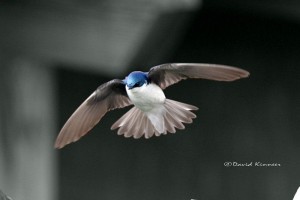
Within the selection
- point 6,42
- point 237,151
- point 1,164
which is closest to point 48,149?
point 1,164

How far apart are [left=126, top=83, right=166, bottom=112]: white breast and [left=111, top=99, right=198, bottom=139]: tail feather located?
95 millimetres

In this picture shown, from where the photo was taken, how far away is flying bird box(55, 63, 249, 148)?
1.45 meters

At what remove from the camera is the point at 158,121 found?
1648 mm

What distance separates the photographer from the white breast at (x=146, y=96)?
1488mm

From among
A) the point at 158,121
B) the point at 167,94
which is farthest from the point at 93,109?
the point at 167,94

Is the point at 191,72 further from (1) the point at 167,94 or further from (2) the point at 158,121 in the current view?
(1) the point at 167,94

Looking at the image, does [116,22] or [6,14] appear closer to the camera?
[116,22]

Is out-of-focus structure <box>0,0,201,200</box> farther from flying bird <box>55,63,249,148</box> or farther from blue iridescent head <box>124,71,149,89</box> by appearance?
blue iridescent head <box>124,71,149,89</box>

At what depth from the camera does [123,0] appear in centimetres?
268

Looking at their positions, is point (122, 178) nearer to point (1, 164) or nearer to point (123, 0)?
point (1, 164)

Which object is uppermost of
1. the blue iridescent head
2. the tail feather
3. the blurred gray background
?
the blurred gray background

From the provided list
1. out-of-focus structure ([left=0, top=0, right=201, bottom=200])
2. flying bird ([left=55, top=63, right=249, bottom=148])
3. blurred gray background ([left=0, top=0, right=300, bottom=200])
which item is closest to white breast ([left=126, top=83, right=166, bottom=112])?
flying bird ([left=55, top=63, right=249, bottom=148])

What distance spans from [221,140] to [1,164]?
754mm

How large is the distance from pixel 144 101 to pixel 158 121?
0.14 metres
